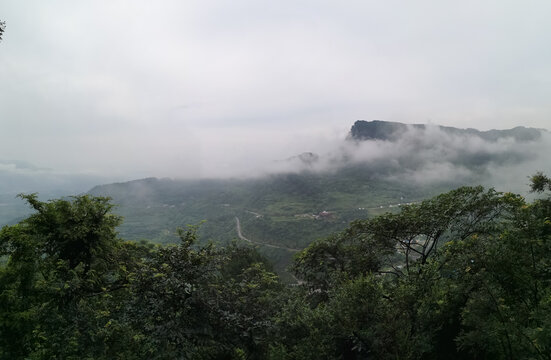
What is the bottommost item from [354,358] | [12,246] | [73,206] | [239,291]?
[354,358]

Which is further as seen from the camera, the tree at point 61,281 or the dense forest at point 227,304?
the tree at point 61,281

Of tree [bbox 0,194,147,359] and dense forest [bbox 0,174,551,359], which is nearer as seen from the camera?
dense forest [bbox 0,174,551,359]

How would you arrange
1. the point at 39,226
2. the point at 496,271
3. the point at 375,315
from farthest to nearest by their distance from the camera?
the point at 39,226, the point at 375,315, the point at 496,271

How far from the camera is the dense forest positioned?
326 inches

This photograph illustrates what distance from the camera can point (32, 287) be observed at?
12133mm

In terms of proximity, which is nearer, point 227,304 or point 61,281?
point 227,304

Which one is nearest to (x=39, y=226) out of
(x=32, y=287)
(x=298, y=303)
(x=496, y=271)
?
(x=32, y=287)

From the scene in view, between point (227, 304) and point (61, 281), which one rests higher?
point (61, 281)

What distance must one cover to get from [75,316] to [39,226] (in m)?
4.76

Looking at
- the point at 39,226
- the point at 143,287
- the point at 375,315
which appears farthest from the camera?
the point at 39,226

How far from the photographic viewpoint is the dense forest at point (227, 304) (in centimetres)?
828

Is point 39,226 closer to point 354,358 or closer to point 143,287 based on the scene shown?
point 143,287

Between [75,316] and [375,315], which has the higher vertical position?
[75,316]

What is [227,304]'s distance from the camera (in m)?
11.0
